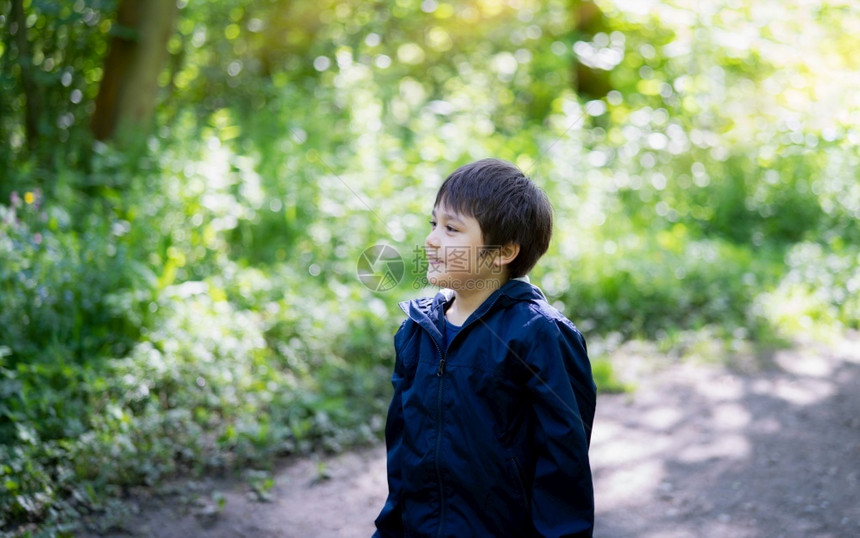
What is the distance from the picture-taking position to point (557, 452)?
1.92m

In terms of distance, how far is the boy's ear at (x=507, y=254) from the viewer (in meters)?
2.12

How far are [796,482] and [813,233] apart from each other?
4.17 metres

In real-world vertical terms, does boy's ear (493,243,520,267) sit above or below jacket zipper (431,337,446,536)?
above

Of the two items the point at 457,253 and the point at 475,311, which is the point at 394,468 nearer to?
the point at 475,311

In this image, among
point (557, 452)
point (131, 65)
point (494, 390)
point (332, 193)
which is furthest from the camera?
point (131, 65)

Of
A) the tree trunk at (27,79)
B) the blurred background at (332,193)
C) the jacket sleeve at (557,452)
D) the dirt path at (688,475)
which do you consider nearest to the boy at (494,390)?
the jacket sleeve at (557,452)

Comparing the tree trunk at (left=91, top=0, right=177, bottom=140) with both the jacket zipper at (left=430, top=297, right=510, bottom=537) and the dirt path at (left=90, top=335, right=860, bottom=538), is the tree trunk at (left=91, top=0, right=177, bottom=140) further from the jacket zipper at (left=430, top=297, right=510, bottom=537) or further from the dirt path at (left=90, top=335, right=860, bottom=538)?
the jacket zipper at (left=430, top=297, right=510, bottom=537)

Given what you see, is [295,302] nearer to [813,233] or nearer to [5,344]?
[5,344]

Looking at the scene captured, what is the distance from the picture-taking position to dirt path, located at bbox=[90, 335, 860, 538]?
350 cm

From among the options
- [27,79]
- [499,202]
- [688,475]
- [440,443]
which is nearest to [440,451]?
[440,443]

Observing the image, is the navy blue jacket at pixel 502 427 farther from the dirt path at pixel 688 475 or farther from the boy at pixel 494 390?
the dirt path at pixel 688 475

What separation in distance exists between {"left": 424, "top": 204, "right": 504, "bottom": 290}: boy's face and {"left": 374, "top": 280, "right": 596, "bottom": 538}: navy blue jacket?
0.27 feet

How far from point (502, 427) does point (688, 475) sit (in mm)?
2385

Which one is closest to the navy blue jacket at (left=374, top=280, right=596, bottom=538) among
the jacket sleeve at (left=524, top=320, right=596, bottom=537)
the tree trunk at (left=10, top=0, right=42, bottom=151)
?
the jacket sleeve at (left=524, top=320, right=596, bottom=537)
